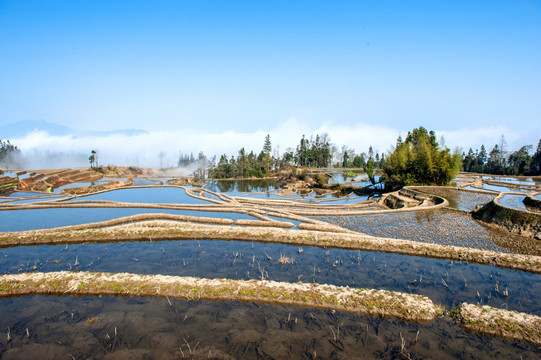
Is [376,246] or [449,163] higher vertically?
[449,163]

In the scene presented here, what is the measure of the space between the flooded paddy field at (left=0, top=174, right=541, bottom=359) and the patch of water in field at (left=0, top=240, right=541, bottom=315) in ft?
0.19

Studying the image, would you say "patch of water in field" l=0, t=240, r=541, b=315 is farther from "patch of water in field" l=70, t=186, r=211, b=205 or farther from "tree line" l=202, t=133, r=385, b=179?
"tree line" l=202, t=133, r=385, b=179

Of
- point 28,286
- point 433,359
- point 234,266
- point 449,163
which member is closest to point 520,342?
point 433,359

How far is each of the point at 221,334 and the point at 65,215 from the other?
27.7m

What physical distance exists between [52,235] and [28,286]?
9.06m

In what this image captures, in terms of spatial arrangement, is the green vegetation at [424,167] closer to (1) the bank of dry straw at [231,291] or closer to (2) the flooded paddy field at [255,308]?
(2) the flooded paddy field at [255,308]

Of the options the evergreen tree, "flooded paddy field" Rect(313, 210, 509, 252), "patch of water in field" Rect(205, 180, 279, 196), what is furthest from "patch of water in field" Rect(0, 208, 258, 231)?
the evergreen tree

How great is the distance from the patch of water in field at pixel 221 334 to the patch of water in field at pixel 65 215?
16566 mm

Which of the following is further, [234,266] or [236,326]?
[234,266]

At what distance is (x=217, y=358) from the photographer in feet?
27.2

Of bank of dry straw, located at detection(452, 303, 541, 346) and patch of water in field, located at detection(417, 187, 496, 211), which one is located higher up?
patch of water in field, located at detection(417, 187, 496, 211)

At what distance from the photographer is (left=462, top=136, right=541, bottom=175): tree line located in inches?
3000

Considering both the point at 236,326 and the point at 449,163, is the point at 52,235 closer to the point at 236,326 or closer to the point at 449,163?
the point at 236,326

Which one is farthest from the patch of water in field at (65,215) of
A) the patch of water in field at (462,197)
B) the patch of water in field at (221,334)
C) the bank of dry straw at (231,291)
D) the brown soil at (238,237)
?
the patch of water in field at (462,197)
